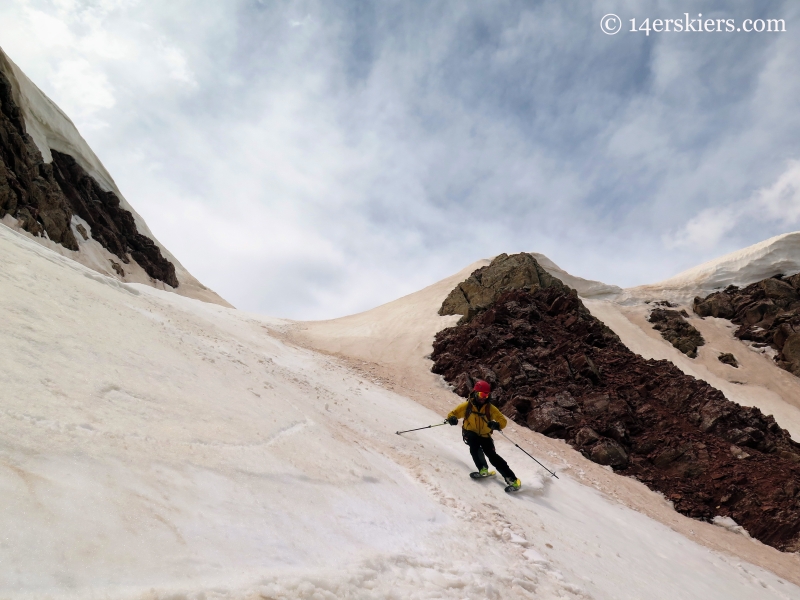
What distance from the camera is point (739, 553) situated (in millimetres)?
8781

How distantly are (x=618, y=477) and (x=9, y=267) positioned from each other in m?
13.0

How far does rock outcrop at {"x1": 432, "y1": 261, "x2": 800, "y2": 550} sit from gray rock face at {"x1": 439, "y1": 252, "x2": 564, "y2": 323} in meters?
3.52

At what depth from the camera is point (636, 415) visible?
13.1 metres

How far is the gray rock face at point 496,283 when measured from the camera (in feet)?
71.9

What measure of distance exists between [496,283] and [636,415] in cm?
1049

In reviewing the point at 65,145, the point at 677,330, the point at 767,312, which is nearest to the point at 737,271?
the point at 767,312

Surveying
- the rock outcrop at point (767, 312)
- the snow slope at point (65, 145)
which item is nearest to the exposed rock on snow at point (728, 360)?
the rock outcrop at point (767, 312)

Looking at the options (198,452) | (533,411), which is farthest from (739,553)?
(198,452)

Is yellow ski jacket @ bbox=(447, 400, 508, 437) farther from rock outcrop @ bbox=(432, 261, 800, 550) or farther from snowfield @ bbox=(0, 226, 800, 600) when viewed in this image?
rock outcrop @ bbox=(432, 261, 800, 550)

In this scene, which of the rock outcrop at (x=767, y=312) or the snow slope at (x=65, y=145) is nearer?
the snow slope at (x=65, y=145)

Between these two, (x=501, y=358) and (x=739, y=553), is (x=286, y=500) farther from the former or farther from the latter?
(x=501, y=358)

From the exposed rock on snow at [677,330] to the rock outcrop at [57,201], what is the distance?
1570 inches

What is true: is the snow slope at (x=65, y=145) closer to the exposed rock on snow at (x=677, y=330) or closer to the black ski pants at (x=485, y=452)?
the black ski pants at (x=485, y=452)

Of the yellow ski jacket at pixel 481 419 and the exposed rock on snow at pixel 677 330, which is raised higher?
the exposed rock on snow at pixel 677 330
